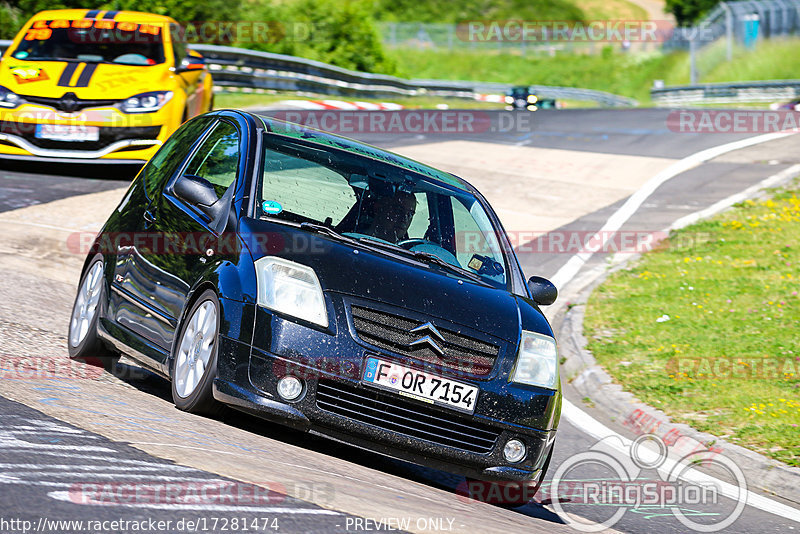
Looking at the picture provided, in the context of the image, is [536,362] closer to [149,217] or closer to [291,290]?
[291,290]

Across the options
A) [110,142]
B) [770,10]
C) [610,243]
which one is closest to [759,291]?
[610,243]

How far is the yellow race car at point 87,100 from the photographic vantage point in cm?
1222

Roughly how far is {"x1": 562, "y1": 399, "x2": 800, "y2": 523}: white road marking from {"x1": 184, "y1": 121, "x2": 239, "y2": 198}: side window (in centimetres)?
302

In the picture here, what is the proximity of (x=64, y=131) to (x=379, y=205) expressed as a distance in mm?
6918

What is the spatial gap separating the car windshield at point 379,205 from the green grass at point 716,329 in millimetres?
2321

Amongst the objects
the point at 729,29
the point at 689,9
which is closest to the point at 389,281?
the point at 729,29

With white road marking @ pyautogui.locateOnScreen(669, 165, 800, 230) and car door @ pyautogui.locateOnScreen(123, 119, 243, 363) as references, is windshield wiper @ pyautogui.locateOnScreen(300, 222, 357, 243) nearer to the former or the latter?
car door @ pyautogui.locateOnScreen(123, 119, 243, 363)

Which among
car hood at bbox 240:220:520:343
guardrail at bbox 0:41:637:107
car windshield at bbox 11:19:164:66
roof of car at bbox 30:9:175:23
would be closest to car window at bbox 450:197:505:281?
car hood at bbox 240:220:520:343

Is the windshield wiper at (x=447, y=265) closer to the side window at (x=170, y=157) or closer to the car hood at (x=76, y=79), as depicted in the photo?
the side window at (x=170, y=157)

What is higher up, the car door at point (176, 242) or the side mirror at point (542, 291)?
the car door at point (176, 242)

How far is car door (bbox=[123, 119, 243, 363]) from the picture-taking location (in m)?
5.84

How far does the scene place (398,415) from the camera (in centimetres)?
529

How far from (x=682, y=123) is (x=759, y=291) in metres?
14.3

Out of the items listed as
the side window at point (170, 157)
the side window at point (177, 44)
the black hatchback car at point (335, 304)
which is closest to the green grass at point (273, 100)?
the side window at point (177, 44)
